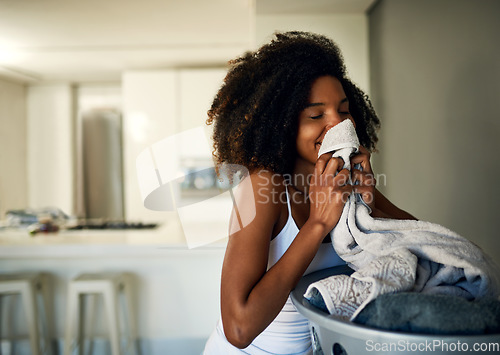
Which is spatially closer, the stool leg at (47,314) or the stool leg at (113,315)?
the stool leg at (113,315)

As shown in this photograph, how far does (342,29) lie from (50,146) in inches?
150

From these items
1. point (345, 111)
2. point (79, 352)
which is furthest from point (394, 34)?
point (79, 352)

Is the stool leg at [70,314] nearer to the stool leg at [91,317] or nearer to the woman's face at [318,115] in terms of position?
the stool leg at [91,317]

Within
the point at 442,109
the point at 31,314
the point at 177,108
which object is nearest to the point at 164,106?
the point at 177,108

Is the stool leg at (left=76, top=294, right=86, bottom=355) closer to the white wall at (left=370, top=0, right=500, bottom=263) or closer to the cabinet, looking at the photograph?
the cabinet

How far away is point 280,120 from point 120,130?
4.31 meters

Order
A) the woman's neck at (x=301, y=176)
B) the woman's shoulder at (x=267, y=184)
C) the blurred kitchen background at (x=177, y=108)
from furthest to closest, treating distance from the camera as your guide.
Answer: the blurred kitchen background at (x=177, y=108) → the woman's neck at (x=301, y=176) → the woman's shoulder at (x=267, y=184)

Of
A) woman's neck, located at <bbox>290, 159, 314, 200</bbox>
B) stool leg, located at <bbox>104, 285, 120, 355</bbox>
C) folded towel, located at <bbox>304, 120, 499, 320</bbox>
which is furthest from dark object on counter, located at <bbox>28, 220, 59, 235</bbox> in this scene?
folded towel, located at <bbox>304, 120, 499, 320</bbox>

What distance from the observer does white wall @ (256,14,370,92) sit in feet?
7.90

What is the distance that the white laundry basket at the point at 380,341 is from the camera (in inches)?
17.0

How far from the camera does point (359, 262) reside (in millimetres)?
663

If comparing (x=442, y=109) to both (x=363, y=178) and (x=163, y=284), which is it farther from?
(x=163, y=284)

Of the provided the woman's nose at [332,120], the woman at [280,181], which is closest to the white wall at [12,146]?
the woman at [280,181]

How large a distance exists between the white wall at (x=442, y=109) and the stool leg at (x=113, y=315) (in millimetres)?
1591
